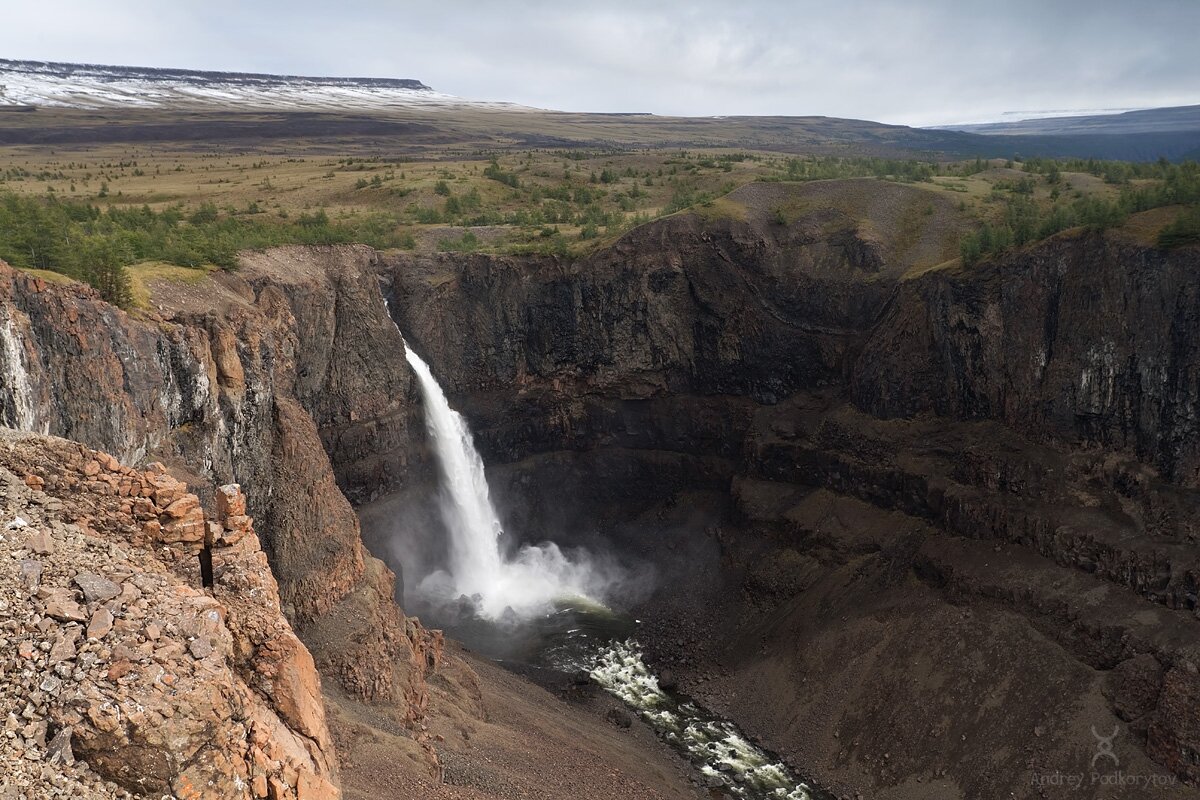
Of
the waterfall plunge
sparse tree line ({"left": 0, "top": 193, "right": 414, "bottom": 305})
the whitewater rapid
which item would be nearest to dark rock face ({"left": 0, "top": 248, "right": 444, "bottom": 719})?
sparse tree line ({"left": 0, "top": 193, "right": 414, "bottom": 305})

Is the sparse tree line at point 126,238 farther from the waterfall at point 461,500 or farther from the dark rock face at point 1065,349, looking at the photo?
the dark rock face at point 1065,349

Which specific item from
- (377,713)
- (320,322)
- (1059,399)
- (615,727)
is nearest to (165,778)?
(377,713)

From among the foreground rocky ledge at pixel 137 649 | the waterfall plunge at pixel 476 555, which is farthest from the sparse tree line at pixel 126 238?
the foreground rocky ledge at pixel 137 649

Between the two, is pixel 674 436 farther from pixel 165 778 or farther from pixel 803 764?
pixel 165 778

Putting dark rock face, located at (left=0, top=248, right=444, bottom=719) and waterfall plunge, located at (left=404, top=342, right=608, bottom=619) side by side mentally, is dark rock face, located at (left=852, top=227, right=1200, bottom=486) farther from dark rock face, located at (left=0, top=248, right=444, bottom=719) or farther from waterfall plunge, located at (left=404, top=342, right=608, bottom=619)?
dark rock face, located at (left=0, top=248, right=444, bottom=719)

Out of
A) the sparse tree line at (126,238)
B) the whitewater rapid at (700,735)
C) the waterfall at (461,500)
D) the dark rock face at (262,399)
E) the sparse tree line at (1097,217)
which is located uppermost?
the sparse tree line at (1097,217)

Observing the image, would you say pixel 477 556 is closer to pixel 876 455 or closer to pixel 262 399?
pixel 262 399
